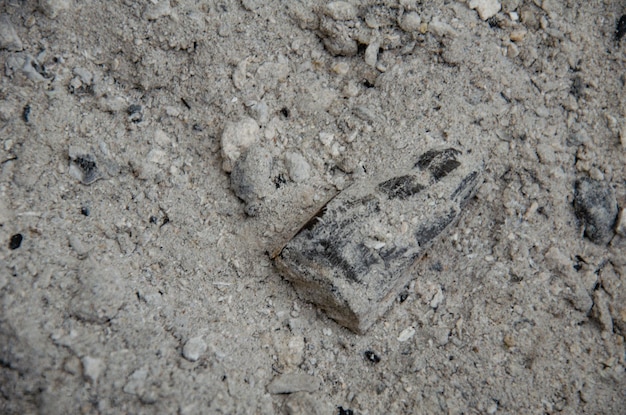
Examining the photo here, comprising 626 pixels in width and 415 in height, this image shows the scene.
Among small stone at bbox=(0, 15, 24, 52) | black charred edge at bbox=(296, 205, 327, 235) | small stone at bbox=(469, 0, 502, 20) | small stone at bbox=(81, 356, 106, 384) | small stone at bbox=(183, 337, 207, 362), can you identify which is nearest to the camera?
small stone at bbox=(81, 356, 106, 384)

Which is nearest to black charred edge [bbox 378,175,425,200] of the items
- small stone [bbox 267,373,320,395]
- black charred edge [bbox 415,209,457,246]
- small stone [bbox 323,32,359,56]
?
black charred edge [bbox 415,209,457,246]

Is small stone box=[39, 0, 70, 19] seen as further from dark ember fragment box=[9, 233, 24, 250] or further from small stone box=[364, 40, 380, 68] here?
small stone box=[364, 40, 380, 68]

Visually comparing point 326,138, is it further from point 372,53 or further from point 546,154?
point 546,154

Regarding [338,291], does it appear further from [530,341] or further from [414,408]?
[530,341]

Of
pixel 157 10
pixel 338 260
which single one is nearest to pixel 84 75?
pixel 157 10

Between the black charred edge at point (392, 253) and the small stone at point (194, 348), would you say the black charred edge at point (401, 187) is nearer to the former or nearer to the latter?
the black charred edge at point (392, 253)
